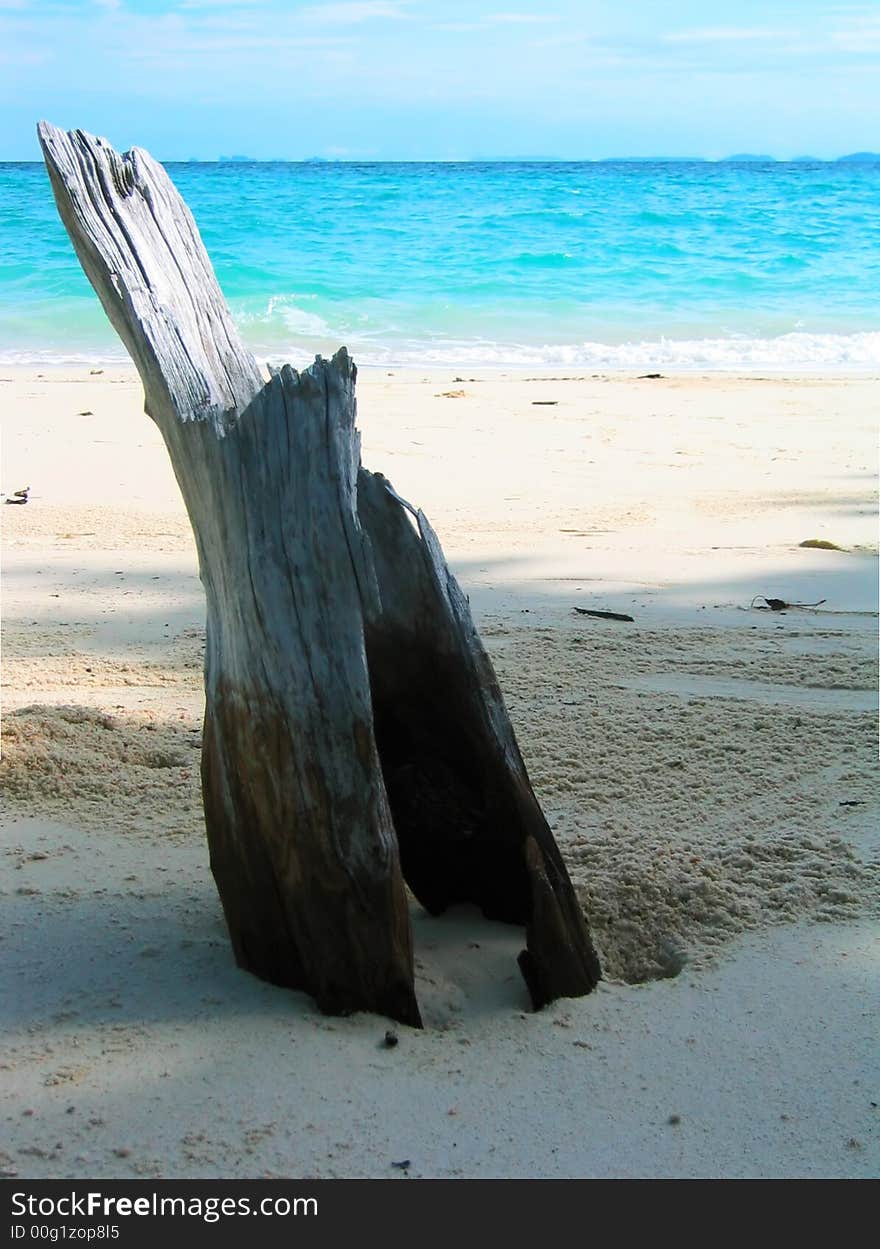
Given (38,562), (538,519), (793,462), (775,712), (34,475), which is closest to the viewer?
(775,712)

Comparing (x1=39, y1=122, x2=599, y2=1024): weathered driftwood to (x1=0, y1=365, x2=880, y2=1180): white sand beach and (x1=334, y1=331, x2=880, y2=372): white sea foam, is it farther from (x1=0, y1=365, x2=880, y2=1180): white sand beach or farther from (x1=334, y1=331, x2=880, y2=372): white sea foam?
(x1=334, y1=331, x2=880, y2=372): white sea foam

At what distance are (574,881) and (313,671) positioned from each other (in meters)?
1.07

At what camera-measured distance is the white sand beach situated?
Answer: 2285 mm

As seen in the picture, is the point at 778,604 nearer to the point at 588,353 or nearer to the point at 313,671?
the point at 313,671

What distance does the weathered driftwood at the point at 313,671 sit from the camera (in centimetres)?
248

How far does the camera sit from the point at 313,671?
249 centimetres

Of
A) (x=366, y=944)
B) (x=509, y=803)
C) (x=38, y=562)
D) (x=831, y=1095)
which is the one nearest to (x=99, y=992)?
(x=366, y=944)

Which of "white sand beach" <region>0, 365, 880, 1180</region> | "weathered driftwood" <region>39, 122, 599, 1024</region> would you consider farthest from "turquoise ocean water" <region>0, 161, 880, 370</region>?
"weathered driftwood" <region>39, 122, 599, 1024</region>

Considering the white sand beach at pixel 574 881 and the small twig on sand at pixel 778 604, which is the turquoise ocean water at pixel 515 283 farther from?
the small twig on sand at pixel 778 604

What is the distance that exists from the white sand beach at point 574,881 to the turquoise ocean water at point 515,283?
31.9 feet

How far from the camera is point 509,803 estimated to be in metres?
2.79

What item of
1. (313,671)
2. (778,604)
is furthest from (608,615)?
(313,671)
